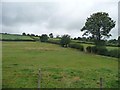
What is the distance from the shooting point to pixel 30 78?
15641 millimetres

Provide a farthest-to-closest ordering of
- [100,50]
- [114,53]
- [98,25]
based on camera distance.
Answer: [98,25], [100,50], [114,53]

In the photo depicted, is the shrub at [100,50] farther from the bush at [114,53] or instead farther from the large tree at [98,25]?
the large tree at [98,25]

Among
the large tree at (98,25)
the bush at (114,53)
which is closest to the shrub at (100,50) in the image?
the bush at (114,53)

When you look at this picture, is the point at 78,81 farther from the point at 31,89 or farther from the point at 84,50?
the point at 84,50

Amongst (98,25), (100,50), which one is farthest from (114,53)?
(98,25)

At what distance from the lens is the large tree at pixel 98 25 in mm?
63938

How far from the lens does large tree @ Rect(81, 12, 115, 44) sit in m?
63.9

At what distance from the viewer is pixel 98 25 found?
6412 centimetres

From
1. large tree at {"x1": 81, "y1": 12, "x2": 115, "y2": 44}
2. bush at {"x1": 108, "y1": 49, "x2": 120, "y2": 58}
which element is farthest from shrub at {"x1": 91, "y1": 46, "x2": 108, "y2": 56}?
large tree at {"x1": 81, "y1": 12, "x2": 115, "y2": 44}

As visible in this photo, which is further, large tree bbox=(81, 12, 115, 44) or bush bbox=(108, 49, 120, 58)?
large tree bbox=(81, 12, 115, 44)

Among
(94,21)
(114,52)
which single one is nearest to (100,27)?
(94,21)

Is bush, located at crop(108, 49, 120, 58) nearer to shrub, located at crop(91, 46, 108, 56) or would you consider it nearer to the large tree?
shrub, located at crop(91, 46, 108, 56)

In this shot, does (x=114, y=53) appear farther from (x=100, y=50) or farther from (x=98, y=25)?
(x=98, y=25)

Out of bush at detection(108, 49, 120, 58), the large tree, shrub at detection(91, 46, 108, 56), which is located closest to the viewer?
bush at detection(108, 49, 120, 58)
